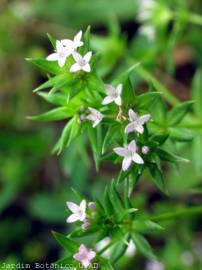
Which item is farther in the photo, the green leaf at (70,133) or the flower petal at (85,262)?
the green leaf at (70,133)

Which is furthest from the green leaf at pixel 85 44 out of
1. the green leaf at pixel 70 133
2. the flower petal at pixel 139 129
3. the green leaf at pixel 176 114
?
the green leaf at pixel 176 114

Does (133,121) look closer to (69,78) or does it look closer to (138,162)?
(138,162)

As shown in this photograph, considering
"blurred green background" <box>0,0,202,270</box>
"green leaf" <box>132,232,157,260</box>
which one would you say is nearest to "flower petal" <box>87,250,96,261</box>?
"green leaf" <box>132,232,157,260</box>

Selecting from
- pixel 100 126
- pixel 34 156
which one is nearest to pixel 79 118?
pixel 100 126

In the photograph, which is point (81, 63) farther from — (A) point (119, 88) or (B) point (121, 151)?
(B) point (121, 151)

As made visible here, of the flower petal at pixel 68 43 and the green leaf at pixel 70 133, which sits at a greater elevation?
the flower petal at pixel 68 43

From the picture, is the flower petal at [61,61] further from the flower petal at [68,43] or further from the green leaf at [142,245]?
the green leaf at [142,245]

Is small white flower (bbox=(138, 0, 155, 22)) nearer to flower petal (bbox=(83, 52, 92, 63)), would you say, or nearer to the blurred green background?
the blurred green background
